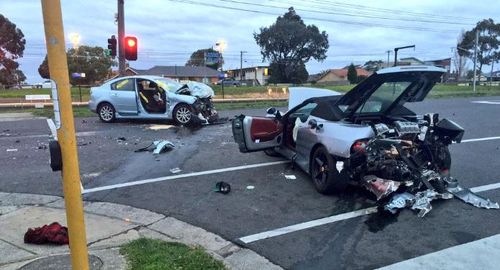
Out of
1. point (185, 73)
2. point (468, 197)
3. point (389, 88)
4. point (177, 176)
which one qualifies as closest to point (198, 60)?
point (185, 73)

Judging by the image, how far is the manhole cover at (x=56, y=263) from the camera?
3.73m

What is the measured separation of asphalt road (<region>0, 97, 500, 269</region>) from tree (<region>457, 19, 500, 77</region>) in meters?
73.2

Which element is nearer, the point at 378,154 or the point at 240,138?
the point at 378,154

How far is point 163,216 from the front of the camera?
5.27m

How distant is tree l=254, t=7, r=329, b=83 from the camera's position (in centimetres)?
8019

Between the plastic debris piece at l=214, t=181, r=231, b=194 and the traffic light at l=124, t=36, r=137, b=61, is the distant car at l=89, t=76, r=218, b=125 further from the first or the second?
the plastic debris piece at l=214, t=181, r=231, b=194

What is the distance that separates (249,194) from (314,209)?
3.50ft

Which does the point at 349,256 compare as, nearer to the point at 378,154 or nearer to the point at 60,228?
the point at 378,154

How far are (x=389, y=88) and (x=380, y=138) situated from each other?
0.89 m

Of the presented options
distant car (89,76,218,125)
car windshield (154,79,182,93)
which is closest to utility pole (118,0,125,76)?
distant car (89,76,218,125)

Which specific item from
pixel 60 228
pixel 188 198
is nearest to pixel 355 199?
pixel 188 198

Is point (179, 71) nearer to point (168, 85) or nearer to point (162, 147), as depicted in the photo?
point (168, 85)

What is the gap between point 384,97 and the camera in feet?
20.4

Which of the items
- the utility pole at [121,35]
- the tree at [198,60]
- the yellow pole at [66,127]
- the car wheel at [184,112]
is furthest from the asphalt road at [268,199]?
the tree at [198,60]
